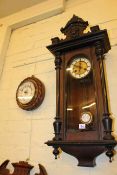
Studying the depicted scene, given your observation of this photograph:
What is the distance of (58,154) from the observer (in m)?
1.14

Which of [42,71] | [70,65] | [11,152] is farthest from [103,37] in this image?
[11,152]

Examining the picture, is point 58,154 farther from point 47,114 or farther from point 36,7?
point 36,7

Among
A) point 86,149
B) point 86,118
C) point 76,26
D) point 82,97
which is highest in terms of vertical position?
point 76,26

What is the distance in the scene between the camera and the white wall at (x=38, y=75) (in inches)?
45.4

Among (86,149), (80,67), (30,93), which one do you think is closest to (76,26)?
(80,67)

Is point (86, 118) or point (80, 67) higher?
point (80, 67)

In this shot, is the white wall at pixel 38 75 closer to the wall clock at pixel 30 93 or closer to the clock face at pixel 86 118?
the wall clock at pixel 30 93

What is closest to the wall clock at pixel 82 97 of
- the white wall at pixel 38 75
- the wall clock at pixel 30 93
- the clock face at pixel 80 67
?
the clock face at pixel 80 67

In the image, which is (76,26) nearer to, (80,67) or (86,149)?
(80,67)

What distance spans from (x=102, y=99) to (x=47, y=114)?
1.53 ft

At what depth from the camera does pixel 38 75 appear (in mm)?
1465

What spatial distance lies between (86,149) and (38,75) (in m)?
0.74

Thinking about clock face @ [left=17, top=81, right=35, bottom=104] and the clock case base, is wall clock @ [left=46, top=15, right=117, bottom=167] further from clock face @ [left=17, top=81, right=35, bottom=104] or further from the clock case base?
clock face @ [left=17, top=81, right=35, bottom=104]

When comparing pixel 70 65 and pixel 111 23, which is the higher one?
pixel 111 23
